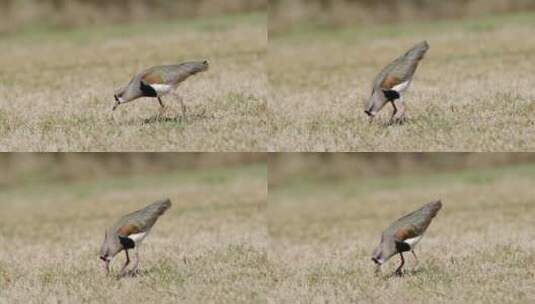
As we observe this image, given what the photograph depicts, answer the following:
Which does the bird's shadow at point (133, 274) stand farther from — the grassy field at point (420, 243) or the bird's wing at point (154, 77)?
the bird's wing at point (154, 77)

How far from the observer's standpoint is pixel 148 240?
17.5m

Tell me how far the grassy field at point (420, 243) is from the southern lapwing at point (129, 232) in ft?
6.85

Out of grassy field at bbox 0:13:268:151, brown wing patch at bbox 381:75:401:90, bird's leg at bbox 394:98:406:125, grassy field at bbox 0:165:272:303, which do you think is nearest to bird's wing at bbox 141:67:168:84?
grassy field at bbox 0:13:268:151

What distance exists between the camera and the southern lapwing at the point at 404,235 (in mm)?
14094

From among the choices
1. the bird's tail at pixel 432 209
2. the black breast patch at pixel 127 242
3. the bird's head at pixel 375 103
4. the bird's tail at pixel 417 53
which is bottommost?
the black breast patch at pixel 127 242

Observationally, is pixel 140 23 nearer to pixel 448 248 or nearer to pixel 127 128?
pixel 127 128

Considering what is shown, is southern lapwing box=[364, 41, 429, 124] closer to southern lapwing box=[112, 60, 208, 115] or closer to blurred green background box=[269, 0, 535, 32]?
southern lapwing box=[112, 60, 208, 115]

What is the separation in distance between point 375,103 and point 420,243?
3274mm

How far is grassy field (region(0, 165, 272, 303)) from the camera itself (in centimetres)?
1397

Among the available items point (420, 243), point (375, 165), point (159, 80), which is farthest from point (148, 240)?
point (375, 165)

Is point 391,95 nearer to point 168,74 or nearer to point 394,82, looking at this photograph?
point 394,82

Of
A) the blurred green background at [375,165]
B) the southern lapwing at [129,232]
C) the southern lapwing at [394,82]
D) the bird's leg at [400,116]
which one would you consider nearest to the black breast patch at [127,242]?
the southern lapwing at [129,232]

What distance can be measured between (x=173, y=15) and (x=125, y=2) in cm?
114

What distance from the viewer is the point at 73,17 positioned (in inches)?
824
